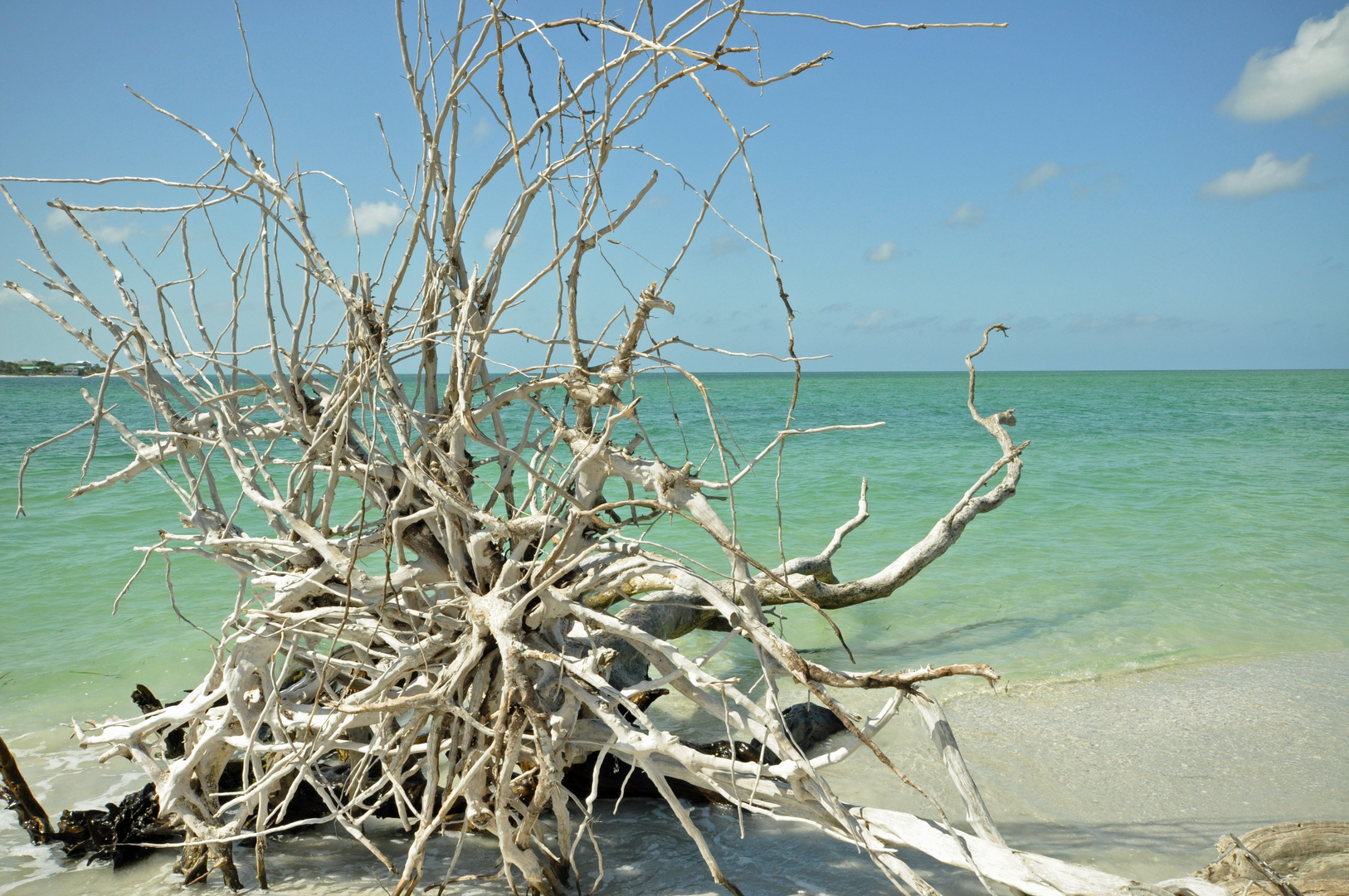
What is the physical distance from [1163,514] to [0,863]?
1013 centimetres

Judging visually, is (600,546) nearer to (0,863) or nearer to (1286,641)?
(0,863)

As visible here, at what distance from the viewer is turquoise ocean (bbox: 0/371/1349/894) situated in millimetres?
2701

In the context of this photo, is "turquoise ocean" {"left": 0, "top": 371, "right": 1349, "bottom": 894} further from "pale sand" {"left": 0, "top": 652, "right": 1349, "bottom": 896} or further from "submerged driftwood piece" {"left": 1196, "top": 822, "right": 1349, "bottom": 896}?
"submerged driftwood piece" {"left": 1196, "top": 822, "right": 1349, "bottom": 896}

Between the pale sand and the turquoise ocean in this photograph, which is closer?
the pale sand

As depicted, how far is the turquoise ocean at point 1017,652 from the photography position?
2.70m

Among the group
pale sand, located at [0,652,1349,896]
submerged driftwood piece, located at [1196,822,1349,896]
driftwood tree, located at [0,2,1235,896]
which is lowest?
pale sand, located at [0,652,1349,896]

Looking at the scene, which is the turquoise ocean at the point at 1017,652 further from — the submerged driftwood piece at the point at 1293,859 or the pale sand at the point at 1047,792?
the submerged driftwood piece at the point at 1293,859

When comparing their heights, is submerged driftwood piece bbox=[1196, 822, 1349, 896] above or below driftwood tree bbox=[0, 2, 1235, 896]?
below

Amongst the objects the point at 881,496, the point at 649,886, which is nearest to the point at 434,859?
the point at 649,886

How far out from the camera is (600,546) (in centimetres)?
218

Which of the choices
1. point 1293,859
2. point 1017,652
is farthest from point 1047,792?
point 1017,652

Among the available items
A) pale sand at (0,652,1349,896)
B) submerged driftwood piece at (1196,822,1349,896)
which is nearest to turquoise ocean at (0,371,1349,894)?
pale sand at (0,652,1349,896)

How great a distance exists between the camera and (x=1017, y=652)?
498cm

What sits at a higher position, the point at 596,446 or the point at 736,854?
the point at 596,446
